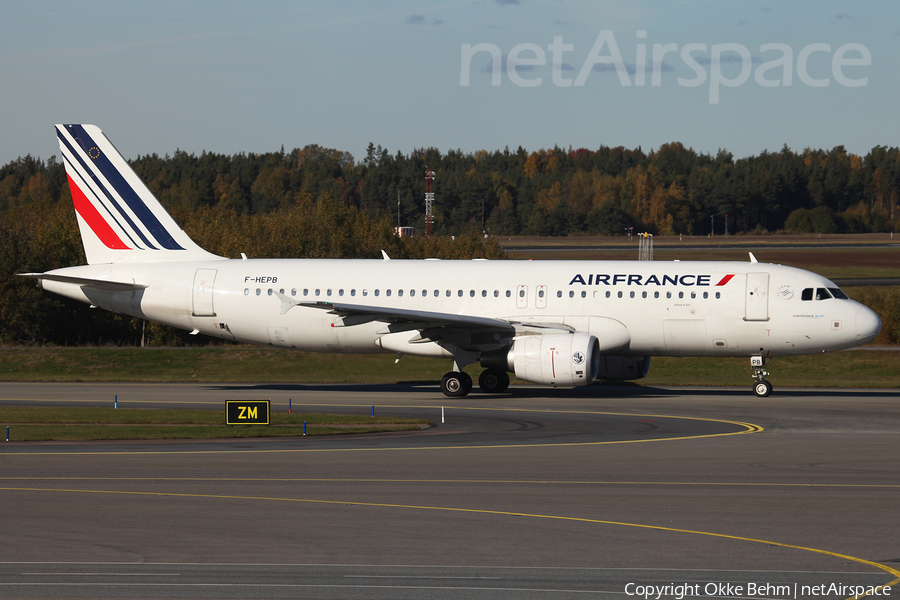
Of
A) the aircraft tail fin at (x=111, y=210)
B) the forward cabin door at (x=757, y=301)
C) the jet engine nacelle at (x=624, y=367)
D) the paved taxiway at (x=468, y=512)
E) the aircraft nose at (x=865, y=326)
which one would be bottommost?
the paved taxiway at (x=468, y=512)

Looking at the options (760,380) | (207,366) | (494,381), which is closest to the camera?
(760,380)

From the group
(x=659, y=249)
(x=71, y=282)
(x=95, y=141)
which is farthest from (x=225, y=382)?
(x=659, y=249)

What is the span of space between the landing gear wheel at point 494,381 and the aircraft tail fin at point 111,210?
40.4 ft

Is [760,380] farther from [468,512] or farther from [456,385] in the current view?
[468,512]

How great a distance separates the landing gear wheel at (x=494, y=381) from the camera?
37.1 m

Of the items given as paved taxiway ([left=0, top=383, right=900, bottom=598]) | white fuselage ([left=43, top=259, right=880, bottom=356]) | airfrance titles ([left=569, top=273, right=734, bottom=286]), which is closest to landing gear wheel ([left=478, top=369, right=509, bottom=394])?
white fuselage ([left=43, top=259, right=880, bottom=356])

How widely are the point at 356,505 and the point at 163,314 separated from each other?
2422cm

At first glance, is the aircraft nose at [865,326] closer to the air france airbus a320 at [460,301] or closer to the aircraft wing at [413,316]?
the air france airbus a320 at [460,301]

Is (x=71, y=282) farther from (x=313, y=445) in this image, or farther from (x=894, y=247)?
(x=894, y=247)

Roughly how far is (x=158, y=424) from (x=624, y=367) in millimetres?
17605

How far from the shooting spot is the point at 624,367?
123 ft

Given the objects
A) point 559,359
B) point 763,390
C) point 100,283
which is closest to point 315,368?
point 100,283

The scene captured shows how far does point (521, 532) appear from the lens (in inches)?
563

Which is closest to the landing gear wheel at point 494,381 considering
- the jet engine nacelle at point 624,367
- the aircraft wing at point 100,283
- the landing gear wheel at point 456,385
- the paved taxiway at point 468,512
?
the landing gear wheel at point 456,385
